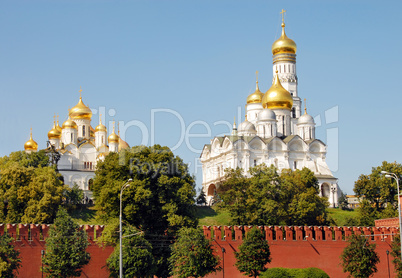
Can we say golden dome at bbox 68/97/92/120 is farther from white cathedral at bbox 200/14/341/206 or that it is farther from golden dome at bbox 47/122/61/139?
white cathedral at bbox 200/14/341/206

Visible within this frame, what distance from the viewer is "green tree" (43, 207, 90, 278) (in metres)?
33.1

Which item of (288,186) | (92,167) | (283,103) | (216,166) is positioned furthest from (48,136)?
(288,186)

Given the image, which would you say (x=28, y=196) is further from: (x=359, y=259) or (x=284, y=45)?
(x=284, y=45)

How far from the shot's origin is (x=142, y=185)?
128ft

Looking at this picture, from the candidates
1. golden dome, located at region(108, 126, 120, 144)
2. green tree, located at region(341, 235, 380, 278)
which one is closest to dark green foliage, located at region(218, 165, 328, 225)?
green tree, located at region(341, 235, 380, 278)

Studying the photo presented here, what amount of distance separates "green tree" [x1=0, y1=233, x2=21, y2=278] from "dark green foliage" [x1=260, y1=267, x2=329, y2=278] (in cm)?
1288

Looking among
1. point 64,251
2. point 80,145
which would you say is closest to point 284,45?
point 80,145

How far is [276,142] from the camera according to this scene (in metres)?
67.9

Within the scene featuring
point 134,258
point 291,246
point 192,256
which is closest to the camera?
point 134,258

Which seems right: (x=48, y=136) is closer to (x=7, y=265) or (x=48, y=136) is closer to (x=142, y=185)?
(x=142, y=185)

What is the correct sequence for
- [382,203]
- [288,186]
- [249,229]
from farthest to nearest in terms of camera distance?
[382,203]
[288,186]
[249,229]

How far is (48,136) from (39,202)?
24612 mm

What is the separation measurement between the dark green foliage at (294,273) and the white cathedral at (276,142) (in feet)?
89.4

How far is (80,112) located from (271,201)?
32346 millimetres
